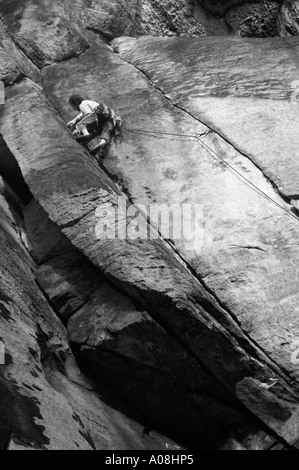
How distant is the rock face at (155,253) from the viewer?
7.84m

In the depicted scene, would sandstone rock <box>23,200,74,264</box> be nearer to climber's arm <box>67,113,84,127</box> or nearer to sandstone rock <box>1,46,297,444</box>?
sandstone rock <box>1,46,297,444</box>

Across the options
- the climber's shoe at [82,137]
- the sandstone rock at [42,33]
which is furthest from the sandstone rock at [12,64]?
the climber's shoe at [82,137]

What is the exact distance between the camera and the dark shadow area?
34.8 ft

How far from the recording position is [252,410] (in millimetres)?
7910

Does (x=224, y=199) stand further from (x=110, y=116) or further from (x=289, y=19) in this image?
(x=289, y=19)

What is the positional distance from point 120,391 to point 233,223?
3125mm

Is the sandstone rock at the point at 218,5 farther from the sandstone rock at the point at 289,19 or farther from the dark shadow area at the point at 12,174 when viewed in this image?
the dark shadow area at the point at 12,174

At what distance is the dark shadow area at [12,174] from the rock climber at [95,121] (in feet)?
4.40

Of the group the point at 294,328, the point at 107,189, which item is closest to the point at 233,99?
the point at 107,189

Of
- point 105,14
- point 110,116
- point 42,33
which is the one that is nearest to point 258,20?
point 105,14

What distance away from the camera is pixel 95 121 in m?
11.7

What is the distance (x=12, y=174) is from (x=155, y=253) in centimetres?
311

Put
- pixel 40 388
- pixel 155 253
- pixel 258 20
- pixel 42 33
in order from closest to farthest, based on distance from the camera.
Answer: pixel 40 388
pixel 155 253
pixel 42 33
pixel 258 20
